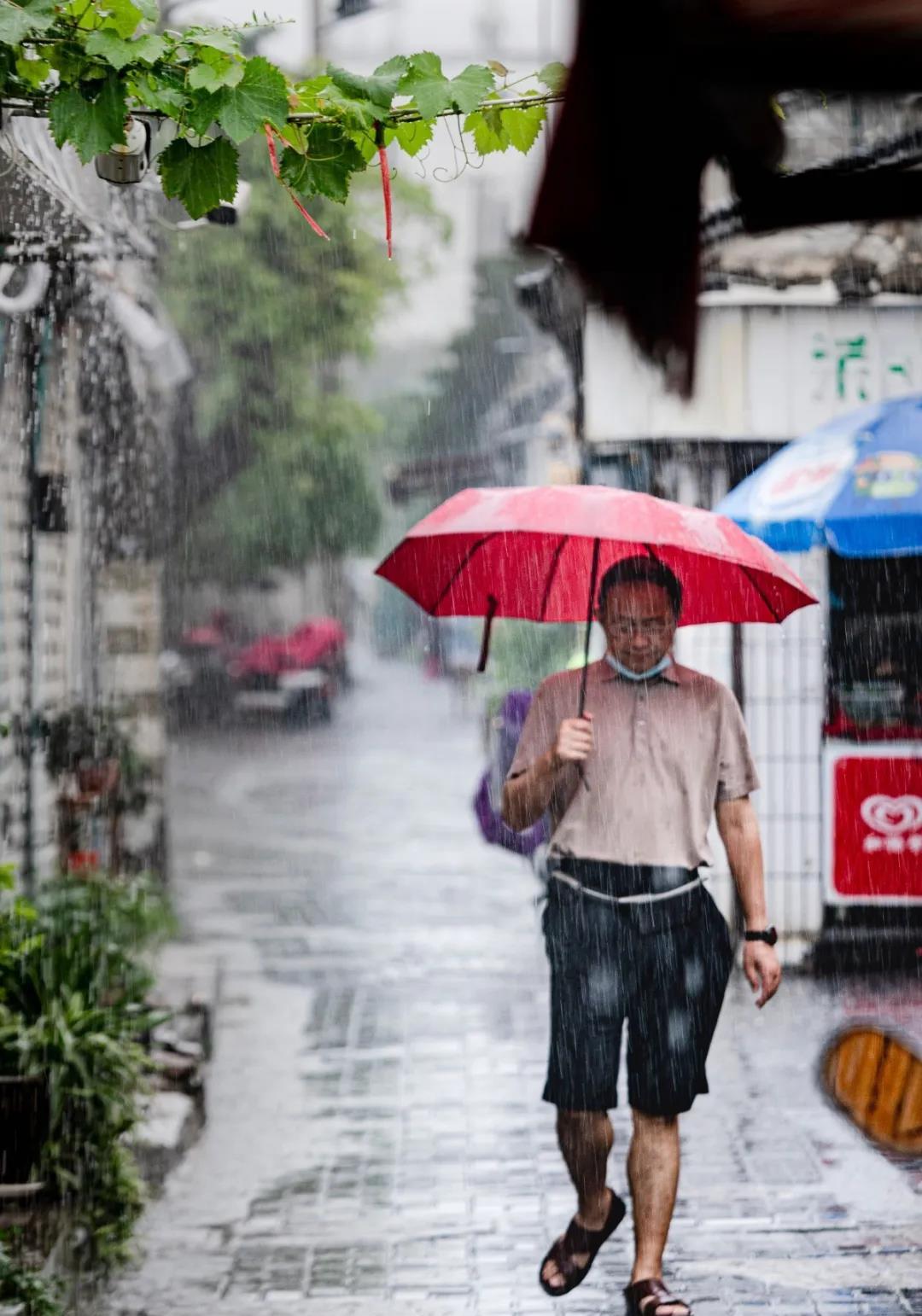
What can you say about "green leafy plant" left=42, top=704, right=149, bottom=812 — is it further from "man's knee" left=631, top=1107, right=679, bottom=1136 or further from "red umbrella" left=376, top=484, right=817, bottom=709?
"man's knee" left=631, top=1107, right=679, bottom=1136

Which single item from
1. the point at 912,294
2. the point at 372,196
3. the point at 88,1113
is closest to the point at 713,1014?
the point at 88,1113

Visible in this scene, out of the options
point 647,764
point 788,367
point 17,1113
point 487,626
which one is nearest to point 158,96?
point 487,626

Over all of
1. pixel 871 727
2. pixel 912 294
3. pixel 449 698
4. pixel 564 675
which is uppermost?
pixel 912 294

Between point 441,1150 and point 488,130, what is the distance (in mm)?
4214

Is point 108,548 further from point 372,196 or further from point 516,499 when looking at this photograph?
point 372,196

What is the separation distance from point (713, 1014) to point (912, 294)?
6046mm

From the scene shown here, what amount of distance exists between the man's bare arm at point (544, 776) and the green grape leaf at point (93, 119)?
72.9 inches

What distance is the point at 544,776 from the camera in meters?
4.51

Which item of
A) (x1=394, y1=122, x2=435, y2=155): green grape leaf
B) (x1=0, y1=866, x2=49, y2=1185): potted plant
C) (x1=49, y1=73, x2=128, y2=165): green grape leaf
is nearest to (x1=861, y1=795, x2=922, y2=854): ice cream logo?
(x1=0, y1=866, x2=49, y2=1185): potted plant

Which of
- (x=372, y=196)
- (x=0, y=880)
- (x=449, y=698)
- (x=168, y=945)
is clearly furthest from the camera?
(x=449, y=698)

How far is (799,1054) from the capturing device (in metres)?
7.86

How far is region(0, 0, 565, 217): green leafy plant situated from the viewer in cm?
354

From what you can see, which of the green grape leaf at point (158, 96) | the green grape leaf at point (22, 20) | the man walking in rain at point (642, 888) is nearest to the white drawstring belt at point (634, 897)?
the man walking in rain at point (642, 888)

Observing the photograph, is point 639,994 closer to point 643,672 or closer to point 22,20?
point 643,672
